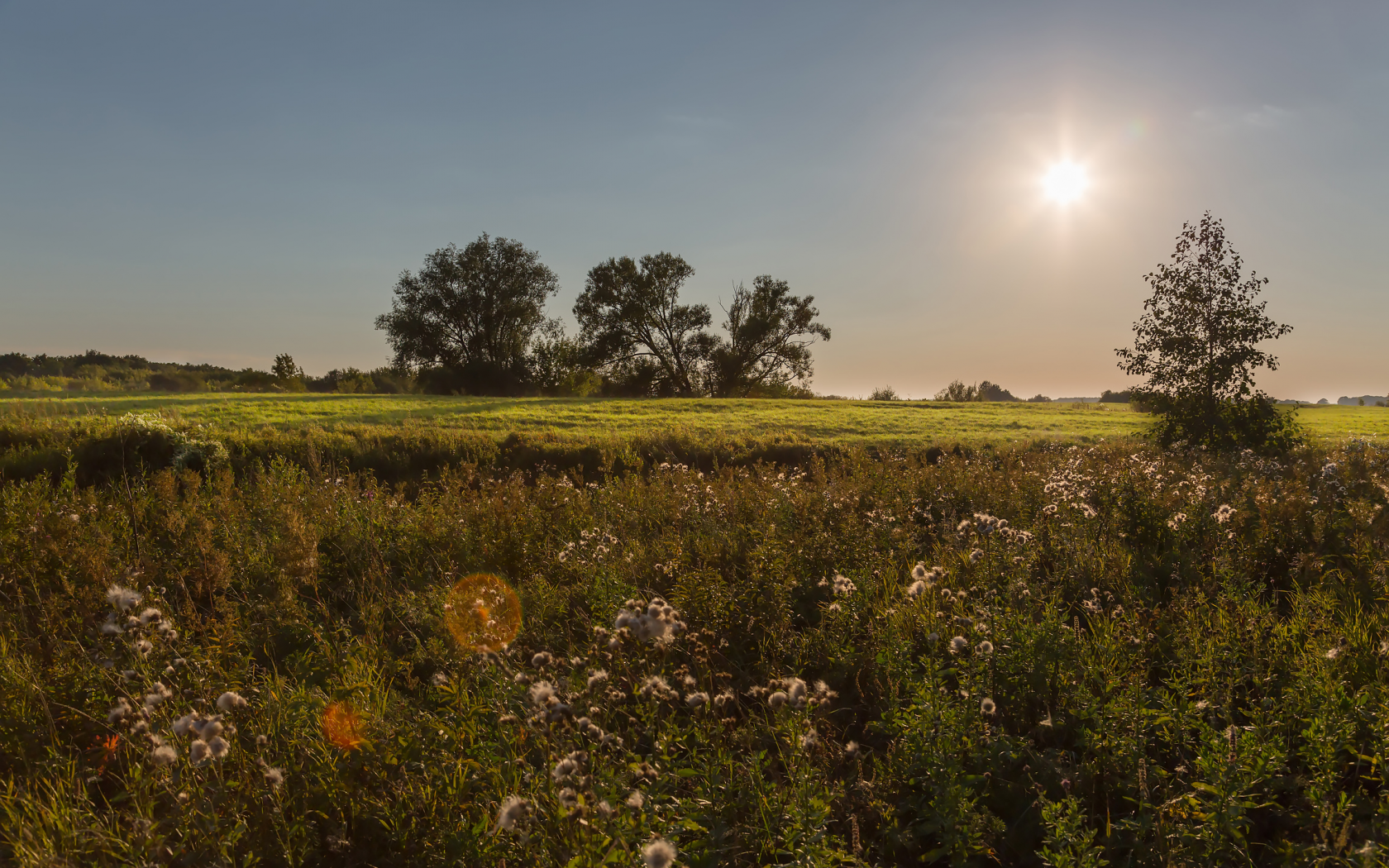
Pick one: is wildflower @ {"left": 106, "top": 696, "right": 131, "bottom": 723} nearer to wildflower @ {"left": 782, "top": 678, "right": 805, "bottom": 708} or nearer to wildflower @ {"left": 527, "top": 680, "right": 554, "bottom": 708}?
wildflower @ {"left": 527, "top": 680, "right": 554, "bottom": 708}

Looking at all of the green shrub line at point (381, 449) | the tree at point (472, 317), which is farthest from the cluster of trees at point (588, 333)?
the green shrub line at point (381, 449)

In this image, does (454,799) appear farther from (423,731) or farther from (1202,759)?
(1202,759)

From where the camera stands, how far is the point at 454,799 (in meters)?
2.93

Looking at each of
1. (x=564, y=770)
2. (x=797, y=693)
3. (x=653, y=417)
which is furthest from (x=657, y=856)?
(x=653, y=417)

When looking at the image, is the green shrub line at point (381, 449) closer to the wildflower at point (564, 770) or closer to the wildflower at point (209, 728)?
the wildflower at point (209, 728)

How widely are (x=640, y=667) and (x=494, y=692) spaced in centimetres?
105

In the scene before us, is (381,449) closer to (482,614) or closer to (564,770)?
(482,614)

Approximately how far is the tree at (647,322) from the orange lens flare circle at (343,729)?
4869 centimetres

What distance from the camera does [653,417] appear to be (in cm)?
2478

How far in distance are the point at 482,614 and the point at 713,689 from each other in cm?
169

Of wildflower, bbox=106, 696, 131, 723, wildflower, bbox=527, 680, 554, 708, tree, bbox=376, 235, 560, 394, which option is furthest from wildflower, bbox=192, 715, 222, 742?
tree, bbox=376, 235, 560, 394

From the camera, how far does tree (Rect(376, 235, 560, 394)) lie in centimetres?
4903

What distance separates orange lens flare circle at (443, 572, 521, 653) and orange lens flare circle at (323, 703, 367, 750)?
704 millimetres

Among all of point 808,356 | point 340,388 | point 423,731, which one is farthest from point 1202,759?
point 340,388
